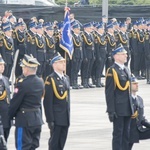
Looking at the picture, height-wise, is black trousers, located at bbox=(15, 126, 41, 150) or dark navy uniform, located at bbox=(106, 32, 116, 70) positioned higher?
dark navy uniform, located at bbox=(106, 32, 116, 70)

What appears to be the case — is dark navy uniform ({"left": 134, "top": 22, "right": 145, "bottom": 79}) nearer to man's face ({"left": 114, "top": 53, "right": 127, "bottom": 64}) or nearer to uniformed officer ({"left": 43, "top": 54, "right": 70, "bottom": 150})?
man's face ({"left": 114, "top": 53, "right": 127, "bottom": 64})

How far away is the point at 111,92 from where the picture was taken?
16.0 m

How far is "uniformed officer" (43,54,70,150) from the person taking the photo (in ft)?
50.8

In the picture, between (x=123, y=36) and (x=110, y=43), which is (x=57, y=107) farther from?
(x=123, y=36)

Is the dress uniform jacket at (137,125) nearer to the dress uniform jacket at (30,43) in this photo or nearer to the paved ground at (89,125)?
the paved ground at (89,125)

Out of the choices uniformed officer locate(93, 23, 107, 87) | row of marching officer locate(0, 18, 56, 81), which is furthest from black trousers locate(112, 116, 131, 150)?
uniformed officer locate(93, 23, 107, 87)

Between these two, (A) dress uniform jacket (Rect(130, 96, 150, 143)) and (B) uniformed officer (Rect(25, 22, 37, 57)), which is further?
(B) uniformed officer (Rect(25, 22, 37, 57))

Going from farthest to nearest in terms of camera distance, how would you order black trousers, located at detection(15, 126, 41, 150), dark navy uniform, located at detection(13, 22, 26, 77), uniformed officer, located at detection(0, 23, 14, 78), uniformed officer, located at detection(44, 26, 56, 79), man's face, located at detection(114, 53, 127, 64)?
dark navy uniform, located at detection(13, 22, 26, 77) → uniformed officer, located at detection(44, 26, 56, 79) → uniformed officer, located at detection(0, 23, 14, 78) → man's face, located at detection(114, 53, 127, 64) → black trousers, located at detection(15, 126, 41, 150)

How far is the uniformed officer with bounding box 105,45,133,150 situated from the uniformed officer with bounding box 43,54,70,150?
0.74 metres

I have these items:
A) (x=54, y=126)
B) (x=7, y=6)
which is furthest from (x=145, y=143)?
(x=7, y=6)

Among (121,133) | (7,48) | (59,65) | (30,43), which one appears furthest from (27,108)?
(30,43)

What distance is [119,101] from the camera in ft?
53.0

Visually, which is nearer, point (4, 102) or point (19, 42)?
point (4, 102)

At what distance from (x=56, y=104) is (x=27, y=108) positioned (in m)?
0.99
